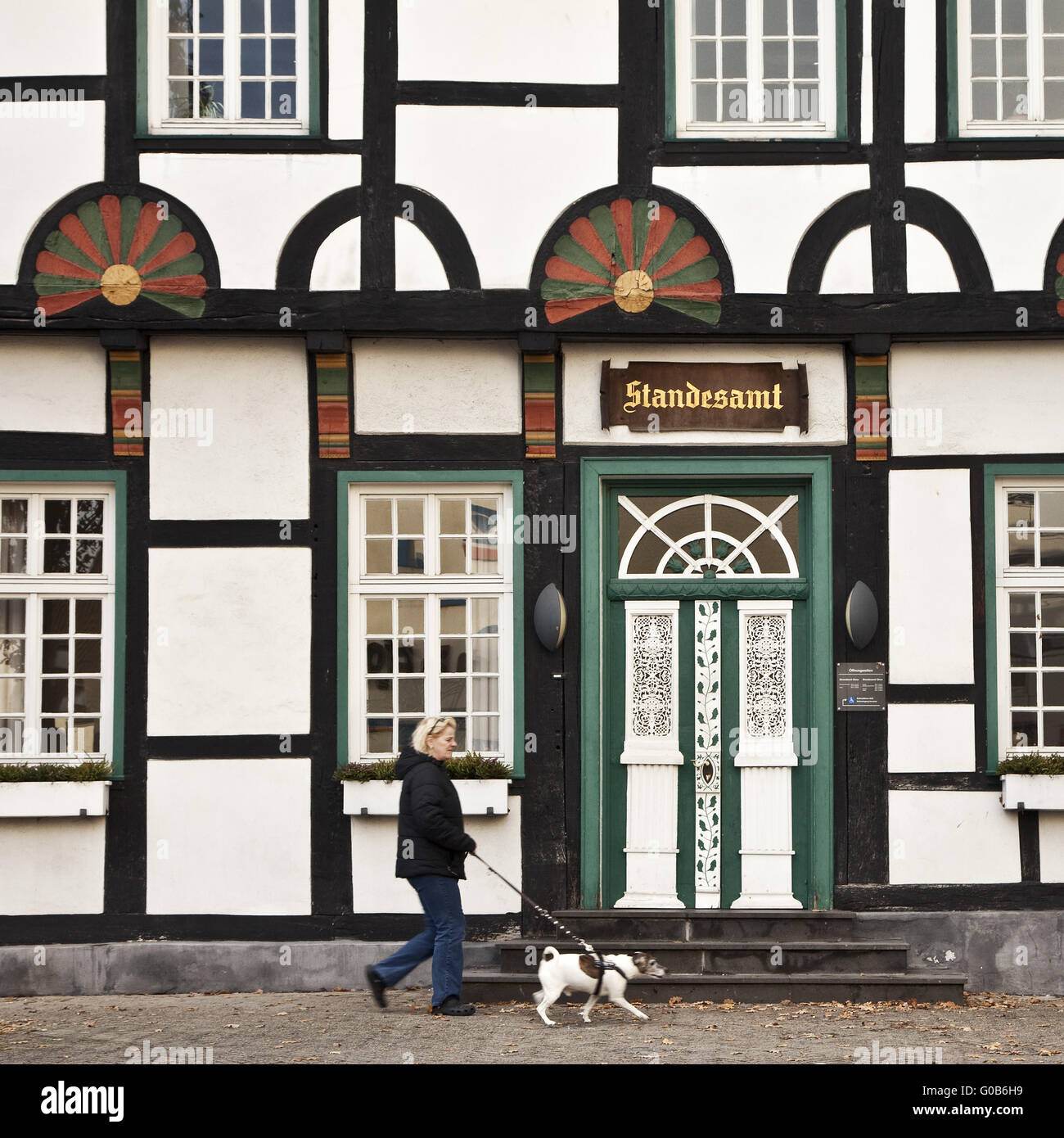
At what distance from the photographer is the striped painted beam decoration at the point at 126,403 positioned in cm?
1060

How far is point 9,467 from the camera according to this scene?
1064 centimetres

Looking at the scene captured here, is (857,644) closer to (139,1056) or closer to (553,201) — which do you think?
(553,201)

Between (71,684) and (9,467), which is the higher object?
(9,467)

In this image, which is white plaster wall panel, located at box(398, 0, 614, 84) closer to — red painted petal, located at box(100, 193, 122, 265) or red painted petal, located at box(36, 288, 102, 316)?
red painted petal, located at box(100, 193, 122, 265)

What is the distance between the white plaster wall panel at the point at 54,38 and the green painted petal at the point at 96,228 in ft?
2.95

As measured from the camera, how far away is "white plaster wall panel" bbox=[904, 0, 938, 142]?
35.2ft

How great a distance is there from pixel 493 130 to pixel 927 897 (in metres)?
5.41

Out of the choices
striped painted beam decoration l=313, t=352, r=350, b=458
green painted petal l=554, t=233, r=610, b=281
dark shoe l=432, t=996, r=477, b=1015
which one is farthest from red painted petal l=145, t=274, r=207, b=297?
dark shoe l=432, t=996, r=477, b=1015

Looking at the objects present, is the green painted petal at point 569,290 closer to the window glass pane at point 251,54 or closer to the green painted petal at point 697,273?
the green painted petal at point 697,273

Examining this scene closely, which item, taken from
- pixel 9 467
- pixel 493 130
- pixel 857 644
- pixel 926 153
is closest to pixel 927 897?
pixel 857 644

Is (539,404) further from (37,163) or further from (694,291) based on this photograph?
(37,163)

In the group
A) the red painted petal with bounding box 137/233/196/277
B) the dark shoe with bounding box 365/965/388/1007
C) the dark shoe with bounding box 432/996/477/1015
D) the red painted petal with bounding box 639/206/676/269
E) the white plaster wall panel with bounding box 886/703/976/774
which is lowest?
the dark shoe with bounding box 432/996/477/1015

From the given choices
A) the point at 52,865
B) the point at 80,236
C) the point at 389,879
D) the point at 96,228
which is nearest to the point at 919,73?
the point at 96,228

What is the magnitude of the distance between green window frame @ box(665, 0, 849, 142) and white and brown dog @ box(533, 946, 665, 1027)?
16.4ft
